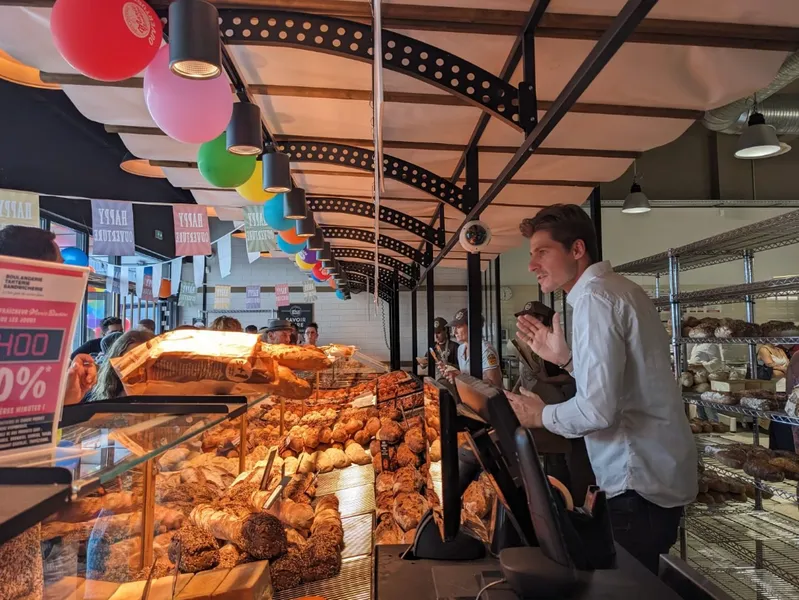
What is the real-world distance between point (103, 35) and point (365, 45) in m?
1.01

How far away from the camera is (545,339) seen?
2.33m

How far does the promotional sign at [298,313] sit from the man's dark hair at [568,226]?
39.5 feet

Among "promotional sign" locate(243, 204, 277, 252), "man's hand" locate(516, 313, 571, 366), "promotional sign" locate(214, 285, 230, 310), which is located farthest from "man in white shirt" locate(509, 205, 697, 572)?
"promotional sign" locate(214, 285, 230, 310)

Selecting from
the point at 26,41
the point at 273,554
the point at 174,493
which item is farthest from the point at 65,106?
the point at 273,554

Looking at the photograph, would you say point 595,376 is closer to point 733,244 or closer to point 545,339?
point 545,339

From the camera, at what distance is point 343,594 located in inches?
66.6

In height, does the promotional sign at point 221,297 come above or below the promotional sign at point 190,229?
below

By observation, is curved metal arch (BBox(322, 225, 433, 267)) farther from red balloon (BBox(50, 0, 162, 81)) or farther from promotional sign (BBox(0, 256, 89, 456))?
promotional sign (BBox(0, 256, 89, 456))

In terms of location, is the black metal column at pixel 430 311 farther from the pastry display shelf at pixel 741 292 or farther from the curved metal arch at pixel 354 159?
the pastry display shelf at pixel 741 292

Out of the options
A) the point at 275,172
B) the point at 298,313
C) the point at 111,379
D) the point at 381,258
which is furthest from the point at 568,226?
the point at 298,313

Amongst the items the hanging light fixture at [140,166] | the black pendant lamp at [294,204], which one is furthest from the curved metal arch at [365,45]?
the hanging light fixture at [140,166]

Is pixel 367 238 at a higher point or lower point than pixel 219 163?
higher

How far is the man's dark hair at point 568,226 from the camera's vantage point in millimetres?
1849

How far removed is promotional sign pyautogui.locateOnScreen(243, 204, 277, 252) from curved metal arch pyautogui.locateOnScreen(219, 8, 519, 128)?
3.24 meters
